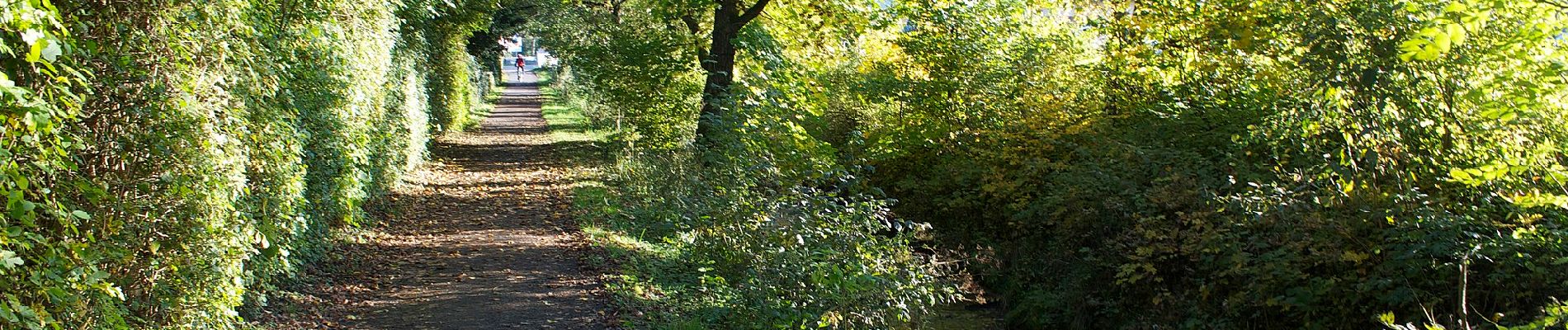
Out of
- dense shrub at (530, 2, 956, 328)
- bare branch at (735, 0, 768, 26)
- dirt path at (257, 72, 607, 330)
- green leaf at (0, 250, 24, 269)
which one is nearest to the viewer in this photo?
green leaf at (0, 250, 24, 269)

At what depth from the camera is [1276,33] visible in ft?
33.4

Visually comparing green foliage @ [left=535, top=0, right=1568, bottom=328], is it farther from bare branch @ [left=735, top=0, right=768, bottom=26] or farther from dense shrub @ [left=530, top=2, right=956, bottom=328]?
bare branch @ [left=735, top=0, right=768, bottom=26]

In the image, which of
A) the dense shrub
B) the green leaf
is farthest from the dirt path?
the green leaf

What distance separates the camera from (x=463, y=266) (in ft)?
33.7

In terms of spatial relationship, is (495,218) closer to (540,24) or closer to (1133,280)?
(1133,280)

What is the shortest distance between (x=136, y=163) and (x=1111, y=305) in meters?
8.55

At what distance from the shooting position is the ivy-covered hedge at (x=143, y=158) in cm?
398

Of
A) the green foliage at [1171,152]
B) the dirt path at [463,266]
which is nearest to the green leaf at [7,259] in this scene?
the dirt path at [463,266]

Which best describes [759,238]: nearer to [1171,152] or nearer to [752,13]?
[1171,152]

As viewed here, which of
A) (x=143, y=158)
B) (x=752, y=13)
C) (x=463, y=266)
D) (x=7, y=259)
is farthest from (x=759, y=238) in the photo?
(x=752, y=13)

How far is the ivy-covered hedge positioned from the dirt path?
104 cm

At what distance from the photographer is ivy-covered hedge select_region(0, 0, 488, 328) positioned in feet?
13.1

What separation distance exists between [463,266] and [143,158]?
546cm

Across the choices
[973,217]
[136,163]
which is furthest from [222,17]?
[973,217]
